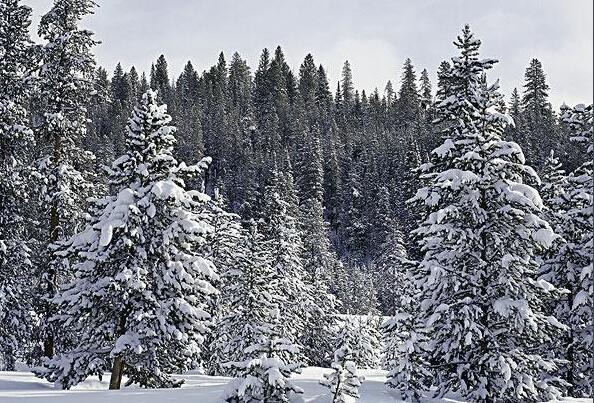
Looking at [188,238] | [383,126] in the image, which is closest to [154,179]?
[188,238]

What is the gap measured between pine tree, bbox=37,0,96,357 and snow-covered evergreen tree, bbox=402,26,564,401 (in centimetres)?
1293

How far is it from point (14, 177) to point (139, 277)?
28.1 feet

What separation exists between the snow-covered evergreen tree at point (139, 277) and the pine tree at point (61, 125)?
147 inches

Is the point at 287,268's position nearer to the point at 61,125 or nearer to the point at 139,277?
the point at 61,125

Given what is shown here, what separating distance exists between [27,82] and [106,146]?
87.8 metres

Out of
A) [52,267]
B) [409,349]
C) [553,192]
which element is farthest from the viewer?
[553,192]

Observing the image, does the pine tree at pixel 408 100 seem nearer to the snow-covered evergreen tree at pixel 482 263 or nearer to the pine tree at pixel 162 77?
the pine tree at pixel 162 77

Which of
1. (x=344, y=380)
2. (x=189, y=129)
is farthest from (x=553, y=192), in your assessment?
(x=189, y=129)

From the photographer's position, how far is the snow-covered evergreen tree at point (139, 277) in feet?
54.5

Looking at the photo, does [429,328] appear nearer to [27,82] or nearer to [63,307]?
[63,307]

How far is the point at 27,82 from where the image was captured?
71.2ft

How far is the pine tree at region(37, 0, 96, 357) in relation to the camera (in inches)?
837

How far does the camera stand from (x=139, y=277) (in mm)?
16438

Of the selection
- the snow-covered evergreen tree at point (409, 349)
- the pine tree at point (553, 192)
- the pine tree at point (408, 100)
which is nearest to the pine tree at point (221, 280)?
the snow-covered evergreen tree at point (409, 349)
